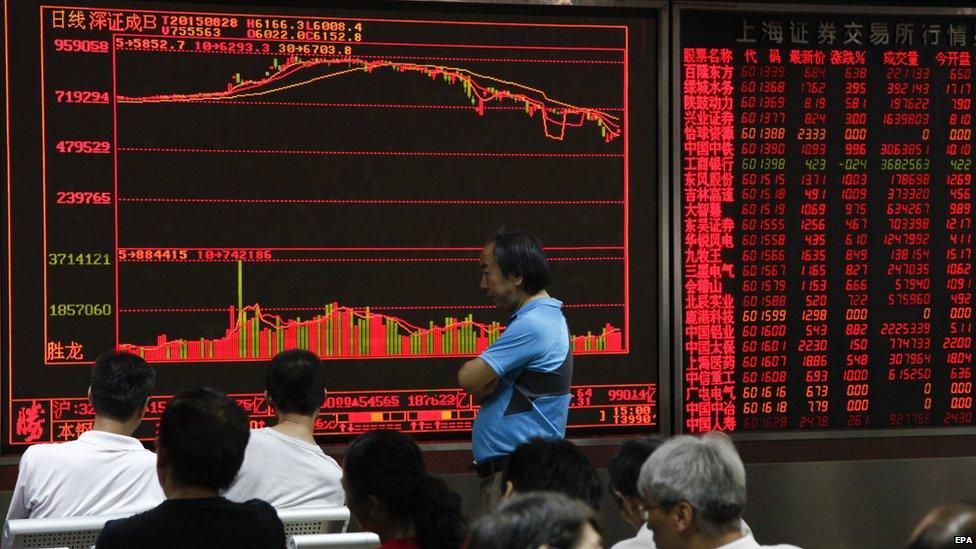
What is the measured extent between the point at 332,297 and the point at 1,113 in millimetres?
1155

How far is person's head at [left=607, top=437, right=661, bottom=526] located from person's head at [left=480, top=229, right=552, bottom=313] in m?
0.75

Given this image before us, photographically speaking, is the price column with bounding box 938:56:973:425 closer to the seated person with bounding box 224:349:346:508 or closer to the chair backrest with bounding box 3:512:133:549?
the seated person with bounding box 224:349:346:508

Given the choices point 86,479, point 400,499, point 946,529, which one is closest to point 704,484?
point 400,499

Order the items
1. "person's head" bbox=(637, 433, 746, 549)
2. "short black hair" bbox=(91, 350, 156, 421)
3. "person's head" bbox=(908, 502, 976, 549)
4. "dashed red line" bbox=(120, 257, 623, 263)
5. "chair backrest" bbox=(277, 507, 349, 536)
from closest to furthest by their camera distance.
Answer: "person's head" bbox=(908, 502, 976, 549)
"person's head" bbox=(637, 433, 746, 549)
"chair backrest" bbox=(277, 507, 349, 536)
"short black hair" bbox=(91, 350, 156, 421)
"dashed red line" bbox=(120, 257, 623, 263)

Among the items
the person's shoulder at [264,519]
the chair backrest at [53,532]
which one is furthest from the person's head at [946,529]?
the chair backrest at [53,532]

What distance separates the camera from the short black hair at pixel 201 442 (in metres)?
1.95

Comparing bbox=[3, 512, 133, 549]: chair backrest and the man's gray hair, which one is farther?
bbox=[3, 512, 133, 549]: chair backrest

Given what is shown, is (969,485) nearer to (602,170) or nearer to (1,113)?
(602,170)

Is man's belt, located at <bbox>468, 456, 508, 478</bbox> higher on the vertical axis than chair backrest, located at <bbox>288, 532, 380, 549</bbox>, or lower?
lower

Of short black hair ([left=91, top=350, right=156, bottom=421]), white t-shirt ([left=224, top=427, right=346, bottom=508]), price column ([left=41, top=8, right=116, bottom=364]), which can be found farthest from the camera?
price column ([left=41, top=8, right=116, bottom=364])

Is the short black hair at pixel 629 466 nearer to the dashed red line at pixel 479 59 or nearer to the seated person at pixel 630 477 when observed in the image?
the seated person at pixel 630 477

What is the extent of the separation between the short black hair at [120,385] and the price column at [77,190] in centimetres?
82

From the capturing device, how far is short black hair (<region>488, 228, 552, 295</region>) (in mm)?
3166

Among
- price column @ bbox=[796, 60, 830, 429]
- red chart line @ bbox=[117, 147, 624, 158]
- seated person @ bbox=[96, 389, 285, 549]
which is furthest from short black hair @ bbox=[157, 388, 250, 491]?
price column @ bbox=[796, 60, 830, 429]
